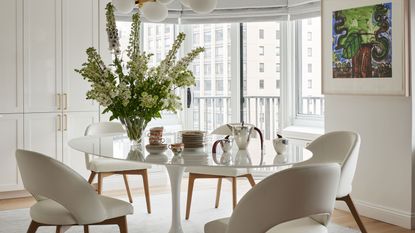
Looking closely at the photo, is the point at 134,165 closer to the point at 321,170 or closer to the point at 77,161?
the point at 77,161

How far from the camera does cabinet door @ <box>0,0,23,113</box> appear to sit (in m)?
4.87

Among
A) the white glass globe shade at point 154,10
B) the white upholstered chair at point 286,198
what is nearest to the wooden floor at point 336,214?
the white upholstered chair at point 286,198

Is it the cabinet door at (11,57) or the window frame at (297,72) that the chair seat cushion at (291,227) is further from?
the window frame at (297,72)

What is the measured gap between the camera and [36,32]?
197 inches

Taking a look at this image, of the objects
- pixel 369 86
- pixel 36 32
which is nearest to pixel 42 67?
pixel 36 32

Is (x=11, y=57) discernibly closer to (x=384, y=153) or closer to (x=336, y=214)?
(x=336, y=214)

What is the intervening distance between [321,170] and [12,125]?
12.0 feet

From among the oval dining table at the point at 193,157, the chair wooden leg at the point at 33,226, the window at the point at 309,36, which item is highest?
the window at the point at 309,36

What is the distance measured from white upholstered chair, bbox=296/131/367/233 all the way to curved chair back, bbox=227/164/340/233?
120 cm

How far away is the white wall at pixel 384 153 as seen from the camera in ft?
13.2

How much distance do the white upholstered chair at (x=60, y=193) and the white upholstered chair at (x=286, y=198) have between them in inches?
31.5

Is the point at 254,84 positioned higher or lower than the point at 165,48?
lower

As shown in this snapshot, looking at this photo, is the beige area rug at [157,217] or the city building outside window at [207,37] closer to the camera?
the beige area rug at [157,217]

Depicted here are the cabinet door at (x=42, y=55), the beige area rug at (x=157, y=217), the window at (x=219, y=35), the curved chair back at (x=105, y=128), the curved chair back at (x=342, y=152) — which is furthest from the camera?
the window at (x=219, y=35)
